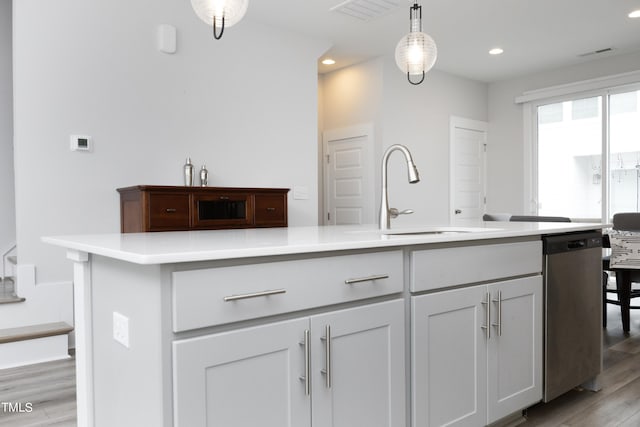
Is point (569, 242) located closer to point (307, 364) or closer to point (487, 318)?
point (487, 318)

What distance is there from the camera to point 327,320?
4.72ft

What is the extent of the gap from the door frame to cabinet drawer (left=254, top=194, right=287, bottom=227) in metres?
1.76

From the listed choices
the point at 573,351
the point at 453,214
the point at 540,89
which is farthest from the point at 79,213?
the point at 540,89

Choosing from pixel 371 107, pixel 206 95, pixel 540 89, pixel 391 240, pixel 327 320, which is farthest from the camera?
pixel 540 89

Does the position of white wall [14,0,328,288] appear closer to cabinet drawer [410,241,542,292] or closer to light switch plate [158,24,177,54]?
light switch plate [158,24,177,54]

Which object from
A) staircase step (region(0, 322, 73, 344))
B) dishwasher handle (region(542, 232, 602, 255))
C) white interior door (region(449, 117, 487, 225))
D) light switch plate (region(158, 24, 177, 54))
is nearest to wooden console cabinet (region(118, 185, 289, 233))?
staircase step (region(0, 322, 73, 344))

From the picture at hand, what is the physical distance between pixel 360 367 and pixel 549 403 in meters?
1.36

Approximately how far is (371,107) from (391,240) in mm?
4193

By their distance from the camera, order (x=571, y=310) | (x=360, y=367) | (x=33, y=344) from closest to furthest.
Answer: (x=360, y=367) < (x=571, y=310) < (x=33, y=344)

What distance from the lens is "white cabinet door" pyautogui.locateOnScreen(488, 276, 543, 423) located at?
6.44 feet

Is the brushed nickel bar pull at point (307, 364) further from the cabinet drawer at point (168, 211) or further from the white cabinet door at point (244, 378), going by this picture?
the cabinet drawer at point (168, 211)

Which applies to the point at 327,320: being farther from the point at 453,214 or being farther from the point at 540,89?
the point at 540,89

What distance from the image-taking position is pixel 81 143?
134 inches

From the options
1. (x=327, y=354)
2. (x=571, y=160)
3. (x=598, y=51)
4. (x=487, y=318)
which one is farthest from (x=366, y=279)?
(x=571, y=160)
